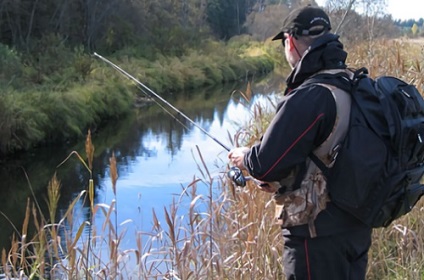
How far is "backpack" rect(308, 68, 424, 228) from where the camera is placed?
1849 millimetres

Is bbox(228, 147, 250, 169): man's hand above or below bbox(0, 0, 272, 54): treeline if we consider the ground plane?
below

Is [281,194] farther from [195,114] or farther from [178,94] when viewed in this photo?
[178,94]

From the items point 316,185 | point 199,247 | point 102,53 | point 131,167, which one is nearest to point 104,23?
point 102,53

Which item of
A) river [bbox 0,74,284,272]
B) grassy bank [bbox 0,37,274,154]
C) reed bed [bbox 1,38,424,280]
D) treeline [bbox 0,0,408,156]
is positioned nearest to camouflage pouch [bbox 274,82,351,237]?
reed bed [bbox 1,38,424,280]

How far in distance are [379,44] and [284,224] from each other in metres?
5.12

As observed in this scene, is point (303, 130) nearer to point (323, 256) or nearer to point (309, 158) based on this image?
point (309, 158)

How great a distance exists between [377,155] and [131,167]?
8.63m

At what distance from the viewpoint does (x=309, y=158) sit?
192cm

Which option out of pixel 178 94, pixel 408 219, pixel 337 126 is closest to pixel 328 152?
Answer: pixel 337 126

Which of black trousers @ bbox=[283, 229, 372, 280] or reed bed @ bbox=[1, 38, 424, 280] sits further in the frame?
reed bed @ bbox=[1, 38, 424, 280]

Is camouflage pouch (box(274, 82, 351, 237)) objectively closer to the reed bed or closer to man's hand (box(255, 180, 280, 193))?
man's hand (box(255, 180, 280, 193))

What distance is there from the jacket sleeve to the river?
145 inches

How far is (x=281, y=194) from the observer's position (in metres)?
1.98

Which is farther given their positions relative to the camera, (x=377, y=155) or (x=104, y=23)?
(x=104, y=23)
